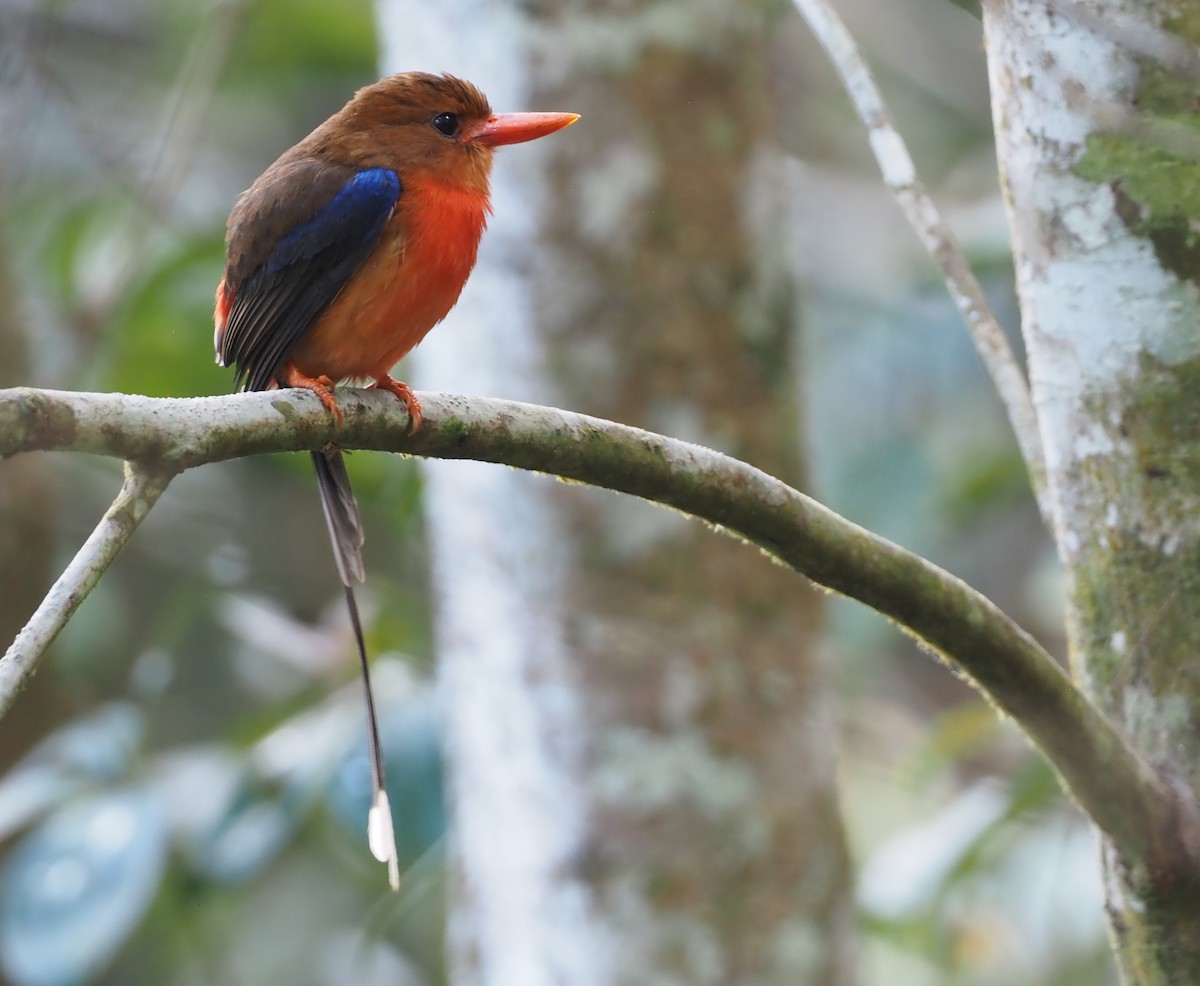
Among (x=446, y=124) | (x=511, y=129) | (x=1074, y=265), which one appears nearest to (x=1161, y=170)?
(x=1074, y=265)

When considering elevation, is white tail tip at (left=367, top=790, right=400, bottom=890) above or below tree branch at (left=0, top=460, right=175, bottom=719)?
below

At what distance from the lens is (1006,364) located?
6.28 feet

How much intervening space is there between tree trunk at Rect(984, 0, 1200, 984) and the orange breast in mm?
879

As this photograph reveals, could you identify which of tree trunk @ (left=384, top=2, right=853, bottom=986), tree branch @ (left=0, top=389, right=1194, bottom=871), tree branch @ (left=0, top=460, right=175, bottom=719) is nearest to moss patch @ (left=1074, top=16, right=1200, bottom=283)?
tree branch @ (left=0, top=389, right=1194, bottom=871)

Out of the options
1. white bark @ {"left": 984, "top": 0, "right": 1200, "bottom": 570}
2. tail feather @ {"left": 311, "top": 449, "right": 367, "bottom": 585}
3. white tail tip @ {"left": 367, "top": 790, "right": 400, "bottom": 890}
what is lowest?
white tail tip @ {"left": 367, "top": 790, "right": 400, "bottom": 890}

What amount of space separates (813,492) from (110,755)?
1.63 meters

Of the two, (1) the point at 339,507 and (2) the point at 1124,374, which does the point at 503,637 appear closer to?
(1) the point at 339,507

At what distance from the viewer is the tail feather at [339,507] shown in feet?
7.50

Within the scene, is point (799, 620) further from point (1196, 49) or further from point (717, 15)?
point (1196, 49)

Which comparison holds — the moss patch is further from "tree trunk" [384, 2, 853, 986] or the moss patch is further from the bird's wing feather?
"tree trunk" [384, 2, 853, 986]

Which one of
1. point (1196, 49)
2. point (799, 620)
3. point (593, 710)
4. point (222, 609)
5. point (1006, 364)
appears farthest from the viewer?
point (222, 609)

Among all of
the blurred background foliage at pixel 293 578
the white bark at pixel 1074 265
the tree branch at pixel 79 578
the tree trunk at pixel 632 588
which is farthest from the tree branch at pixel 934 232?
the blurred background foliage at pixel 293 578

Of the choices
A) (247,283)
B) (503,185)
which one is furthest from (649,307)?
(247,283)

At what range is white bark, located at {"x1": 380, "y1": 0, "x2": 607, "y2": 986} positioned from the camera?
9.70 ft
